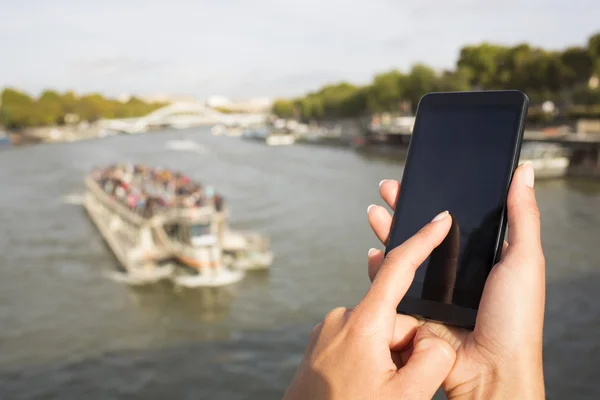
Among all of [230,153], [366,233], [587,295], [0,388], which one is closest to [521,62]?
[230,153]

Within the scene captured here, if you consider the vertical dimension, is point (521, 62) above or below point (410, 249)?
above

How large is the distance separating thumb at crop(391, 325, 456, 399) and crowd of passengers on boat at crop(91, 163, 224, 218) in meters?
16.8

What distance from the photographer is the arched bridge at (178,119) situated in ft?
456

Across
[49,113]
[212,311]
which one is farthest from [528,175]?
[49,113]

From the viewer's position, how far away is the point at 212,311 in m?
14.8

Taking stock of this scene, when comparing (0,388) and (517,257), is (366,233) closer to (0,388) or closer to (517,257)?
(0,388)

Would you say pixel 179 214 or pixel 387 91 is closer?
pixel 179 214

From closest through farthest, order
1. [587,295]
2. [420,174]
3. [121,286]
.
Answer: [420,174]
[587,295]
[121,286]

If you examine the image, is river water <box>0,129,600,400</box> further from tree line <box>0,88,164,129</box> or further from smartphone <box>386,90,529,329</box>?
tree line <box>0,88,164,129</box>

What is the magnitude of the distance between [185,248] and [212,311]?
3.37m

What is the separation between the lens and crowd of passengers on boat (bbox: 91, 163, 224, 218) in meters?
18.6

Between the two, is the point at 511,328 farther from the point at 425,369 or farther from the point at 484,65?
the point at 484,65

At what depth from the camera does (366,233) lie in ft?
73.8

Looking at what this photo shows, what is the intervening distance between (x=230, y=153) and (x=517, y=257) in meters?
63.8
